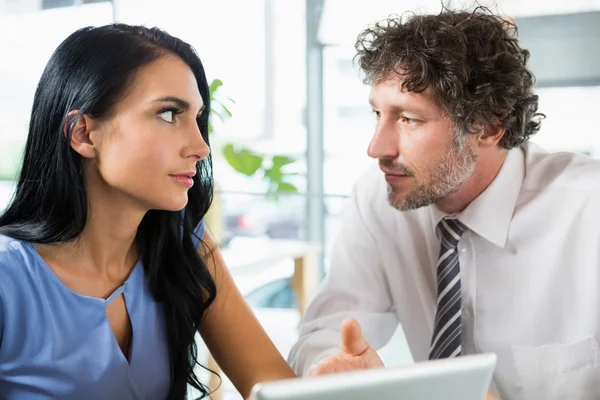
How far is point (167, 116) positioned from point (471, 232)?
756 mm

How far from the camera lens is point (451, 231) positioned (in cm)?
158

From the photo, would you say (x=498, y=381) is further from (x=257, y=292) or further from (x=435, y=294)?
(x=257, y=292)

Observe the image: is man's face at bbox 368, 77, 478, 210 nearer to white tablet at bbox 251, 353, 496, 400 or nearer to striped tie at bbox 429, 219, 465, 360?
striped tie at bbox 429, 219, 465, 360

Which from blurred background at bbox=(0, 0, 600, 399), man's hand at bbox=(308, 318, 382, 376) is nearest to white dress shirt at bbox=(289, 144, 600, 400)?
man's hand at bbox=(308, 318, 382, 376)

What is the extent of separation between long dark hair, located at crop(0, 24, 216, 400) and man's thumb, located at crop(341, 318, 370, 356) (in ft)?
1.17

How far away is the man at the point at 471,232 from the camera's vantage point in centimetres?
151

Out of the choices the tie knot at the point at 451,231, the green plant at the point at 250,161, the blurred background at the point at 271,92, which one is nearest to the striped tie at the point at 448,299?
the tie knot at the point at 451,231

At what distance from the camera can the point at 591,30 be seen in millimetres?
3502

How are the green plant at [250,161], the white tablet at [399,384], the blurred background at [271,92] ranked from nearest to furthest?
1. the white tablet at [399,384]
2. the green plant at [250,161]
3. the blurred background at [271,92]

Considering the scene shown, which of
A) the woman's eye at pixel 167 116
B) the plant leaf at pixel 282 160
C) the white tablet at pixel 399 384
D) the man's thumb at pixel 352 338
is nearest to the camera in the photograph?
the white tablet at pixel 399 384

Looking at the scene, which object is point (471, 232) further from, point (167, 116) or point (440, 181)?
point (167, 116)

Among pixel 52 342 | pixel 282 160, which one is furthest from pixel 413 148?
pixel 282 160

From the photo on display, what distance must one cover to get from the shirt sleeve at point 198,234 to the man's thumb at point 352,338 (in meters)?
0.45

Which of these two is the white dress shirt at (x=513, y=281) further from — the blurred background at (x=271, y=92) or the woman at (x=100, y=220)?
the blurred background at (x=271, y=92)
